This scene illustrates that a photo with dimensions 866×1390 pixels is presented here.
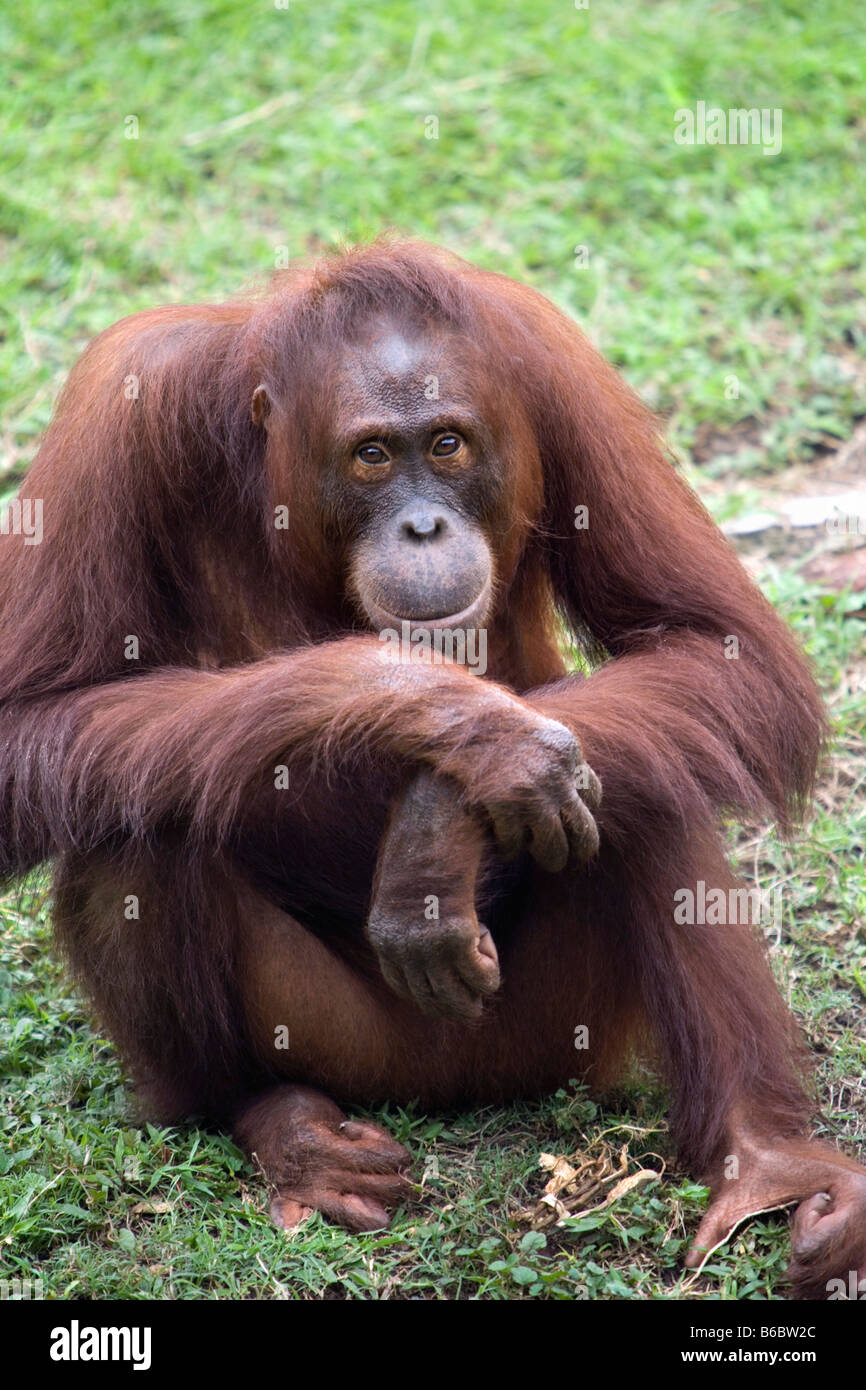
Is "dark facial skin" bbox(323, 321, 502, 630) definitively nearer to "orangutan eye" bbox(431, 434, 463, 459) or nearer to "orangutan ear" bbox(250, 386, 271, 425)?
"orangutan eye" bbox(431, 434, 463, 459)

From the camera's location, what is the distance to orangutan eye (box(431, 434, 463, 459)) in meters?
3.57

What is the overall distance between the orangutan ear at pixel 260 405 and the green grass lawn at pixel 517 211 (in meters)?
0.57

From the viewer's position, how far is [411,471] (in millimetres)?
3559

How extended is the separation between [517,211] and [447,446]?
3.92 m

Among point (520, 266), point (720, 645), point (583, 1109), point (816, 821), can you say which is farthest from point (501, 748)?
point (520, 266)

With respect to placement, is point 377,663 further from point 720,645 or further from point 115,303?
point 115,303

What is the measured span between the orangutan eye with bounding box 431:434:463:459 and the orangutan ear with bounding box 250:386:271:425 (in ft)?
1.25

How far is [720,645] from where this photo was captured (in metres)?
3.81
